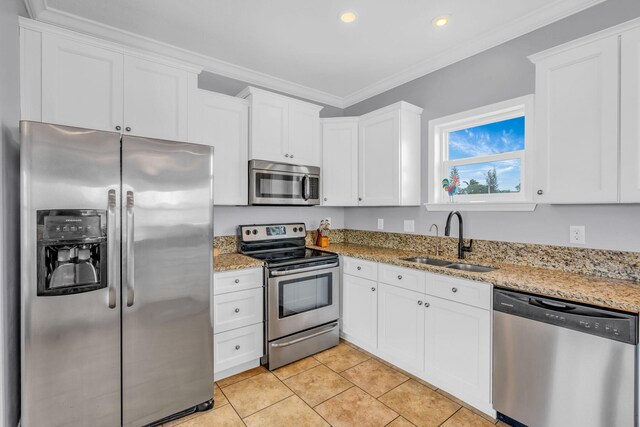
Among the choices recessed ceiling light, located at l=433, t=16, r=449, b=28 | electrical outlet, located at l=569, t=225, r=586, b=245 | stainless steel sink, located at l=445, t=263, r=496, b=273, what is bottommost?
stainless steel sink, located at l=445, t=263, r=496, b=273

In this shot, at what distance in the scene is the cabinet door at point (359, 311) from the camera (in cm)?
265

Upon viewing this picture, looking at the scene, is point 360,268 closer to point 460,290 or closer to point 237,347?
point 460,290

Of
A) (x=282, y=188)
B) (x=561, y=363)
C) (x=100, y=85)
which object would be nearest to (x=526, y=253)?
(x=561, y=363)

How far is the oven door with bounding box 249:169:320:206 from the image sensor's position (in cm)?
274

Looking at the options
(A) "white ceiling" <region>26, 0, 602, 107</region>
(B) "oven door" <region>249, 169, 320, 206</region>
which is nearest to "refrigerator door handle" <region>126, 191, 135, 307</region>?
(B) "oven door" <region>249, 169, 320, 206</region>

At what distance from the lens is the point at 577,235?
1.98m

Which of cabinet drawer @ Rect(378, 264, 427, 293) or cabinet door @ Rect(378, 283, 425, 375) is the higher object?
cabinet drawer @ Rect(378, 264, 427, 293)

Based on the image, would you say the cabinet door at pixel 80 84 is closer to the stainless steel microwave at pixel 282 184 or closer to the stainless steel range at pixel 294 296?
the stainless steel microwave at pixel 282 184

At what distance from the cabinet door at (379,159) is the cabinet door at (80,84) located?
214 centimetres

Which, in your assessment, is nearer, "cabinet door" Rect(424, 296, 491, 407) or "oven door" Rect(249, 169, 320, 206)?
"cabinet door" Rect(424, 296, 491, 407)

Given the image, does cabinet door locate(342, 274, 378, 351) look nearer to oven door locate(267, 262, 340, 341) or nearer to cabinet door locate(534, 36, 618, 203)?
oven door locate(267, 262, 340, 341)

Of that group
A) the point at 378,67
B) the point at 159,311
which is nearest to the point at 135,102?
the point at 159,311

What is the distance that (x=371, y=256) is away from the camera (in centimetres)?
264

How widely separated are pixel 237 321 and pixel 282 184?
1286 mm
